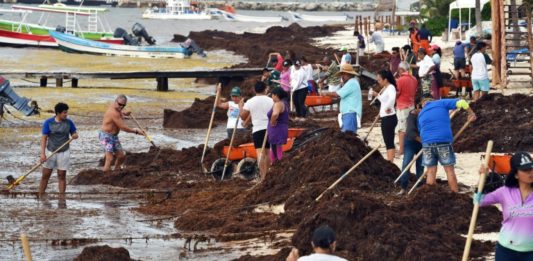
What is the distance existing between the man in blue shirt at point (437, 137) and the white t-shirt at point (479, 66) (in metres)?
10.7

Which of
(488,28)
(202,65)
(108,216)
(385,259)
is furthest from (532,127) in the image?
(202,65)

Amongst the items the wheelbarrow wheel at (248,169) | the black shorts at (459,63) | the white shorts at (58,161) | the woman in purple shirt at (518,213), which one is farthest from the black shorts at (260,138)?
the black shorts at (459,63)

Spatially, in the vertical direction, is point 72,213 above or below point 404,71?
below

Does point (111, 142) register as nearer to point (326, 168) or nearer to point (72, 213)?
point (72, 213)

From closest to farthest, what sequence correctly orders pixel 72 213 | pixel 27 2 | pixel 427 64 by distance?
pixel 72 213, pixel 427 64, pixel 27 2

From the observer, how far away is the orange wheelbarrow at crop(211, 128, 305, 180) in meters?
18.5

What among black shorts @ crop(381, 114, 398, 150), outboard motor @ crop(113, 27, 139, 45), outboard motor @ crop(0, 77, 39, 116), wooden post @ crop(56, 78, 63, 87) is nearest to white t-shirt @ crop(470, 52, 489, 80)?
black shorts @ crop(381, 114, 398, 150)

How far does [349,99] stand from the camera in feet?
59.3

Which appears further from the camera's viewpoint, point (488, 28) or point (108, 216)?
point (488, 28)

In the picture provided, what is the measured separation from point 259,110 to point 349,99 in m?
1.33

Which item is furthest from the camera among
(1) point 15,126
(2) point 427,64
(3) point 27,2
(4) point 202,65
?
(3) point 27,2

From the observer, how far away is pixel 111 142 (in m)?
19.5

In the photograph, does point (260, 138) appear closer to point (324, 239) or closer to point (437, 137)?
point (437, 137)

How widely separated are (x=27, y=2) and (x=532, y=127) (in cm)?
13502
